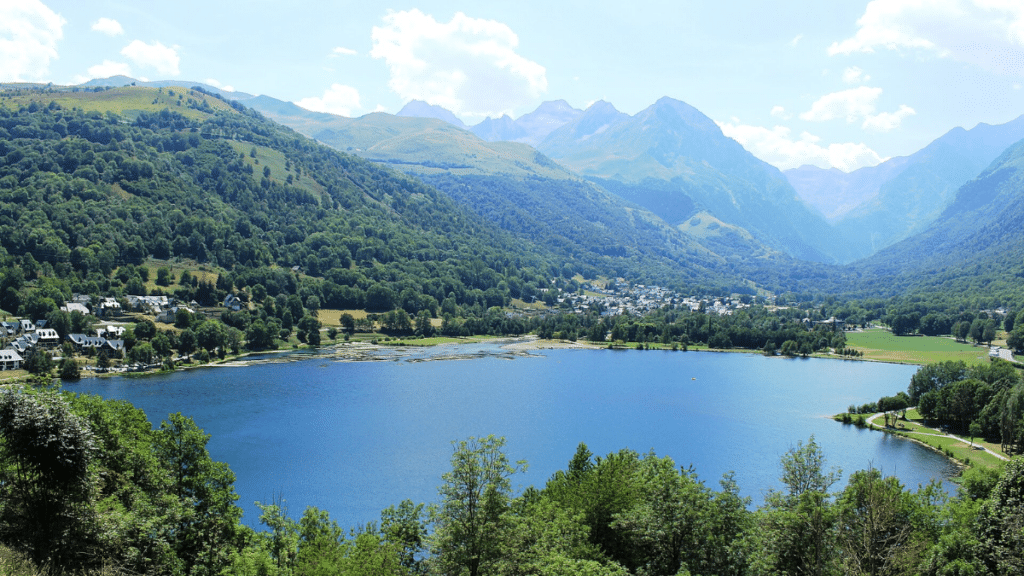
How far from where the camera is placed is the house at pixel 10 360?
6924 cm

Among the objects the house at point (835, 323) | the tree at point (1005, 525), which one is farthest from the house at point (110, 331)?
the house at point (835, 323)

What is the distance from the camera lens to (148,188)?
13538 centimetres

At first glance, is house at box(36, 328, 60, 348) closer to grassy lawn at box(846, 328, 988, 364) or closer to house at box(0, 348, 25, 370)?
house at box(0, 348, 25, 370)

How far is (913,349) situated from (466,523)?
115237 mm

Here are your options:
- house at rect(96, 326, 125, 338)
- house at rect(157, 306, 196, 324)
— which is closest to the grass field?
house at rect(157, 306, 196, 324)

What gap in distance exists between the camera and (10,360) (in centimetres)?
6988

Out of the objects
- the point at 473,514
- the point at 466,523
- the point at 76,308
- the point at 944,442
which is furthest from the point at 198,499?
the point at 76,308

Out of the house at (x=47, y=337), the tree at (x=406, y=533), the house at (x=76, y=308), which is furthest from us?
the house at (x=76, y=308)

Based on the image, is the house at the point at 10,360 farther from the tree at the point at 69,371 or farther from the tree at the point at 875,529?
the tree at the point at 875,529

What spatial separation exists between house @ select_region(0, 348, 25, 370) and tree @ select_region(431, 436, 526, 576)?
68391mm

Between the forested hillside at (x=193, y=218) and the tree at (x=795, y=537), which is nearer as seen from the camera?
the tree at (x=795, y=537)

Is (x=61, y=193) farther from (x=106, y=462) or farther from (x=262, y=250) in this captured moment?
(x=106, y=462)

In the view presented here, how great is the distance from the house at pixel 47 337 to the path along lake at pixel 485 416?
37.3ft

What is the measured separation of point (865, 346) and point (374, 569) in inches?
4617
